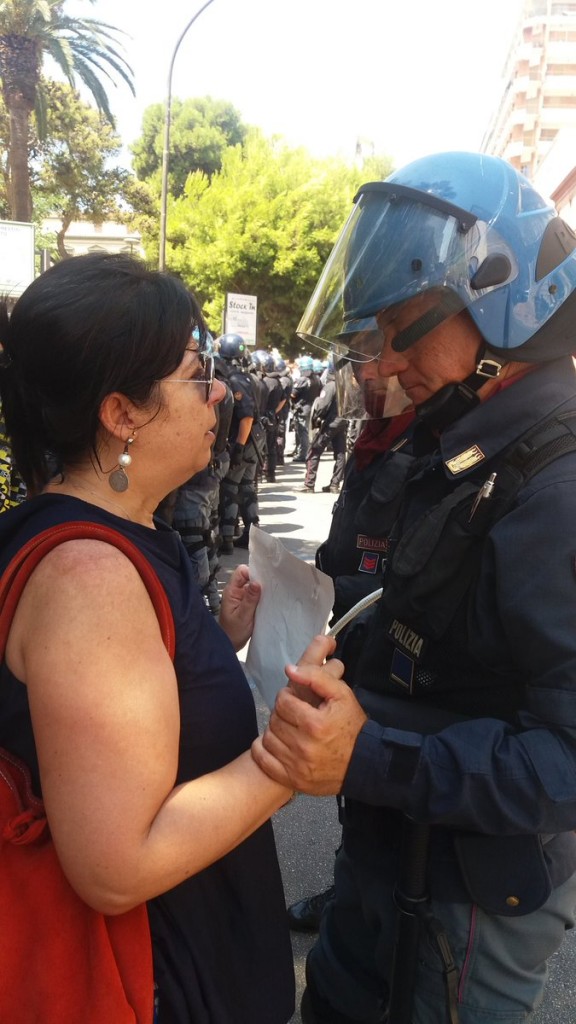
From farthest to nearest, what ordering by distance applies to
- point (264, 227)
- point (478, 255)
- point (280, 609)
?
point (264, 227) < point (280, 609) < point (478, 255)

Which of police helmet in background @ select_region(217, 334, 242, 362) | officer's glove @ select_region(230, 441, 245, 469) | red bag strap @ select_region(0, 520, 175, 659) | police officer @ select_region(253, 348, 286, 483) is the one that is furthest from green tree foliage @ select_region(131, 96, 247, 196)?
red bag strap @ select_region(0, 520, 175, 659)

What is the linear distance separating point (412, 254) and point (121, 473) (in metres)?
0.68

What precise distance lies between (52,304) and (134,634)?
1.80 ft

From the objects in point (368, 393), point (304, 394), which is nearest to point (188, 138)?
point (304, 394)

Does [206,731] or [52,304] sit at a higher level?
[52,304]

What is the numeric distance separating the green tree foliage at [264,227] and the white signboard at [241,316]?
11942 millimetres

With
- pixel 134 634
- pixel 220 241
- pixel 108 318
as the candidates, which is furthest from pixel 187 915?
pixel 220 241

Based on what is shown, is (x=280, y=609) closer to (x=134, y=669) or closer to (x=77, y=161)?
(x=134, y=669)

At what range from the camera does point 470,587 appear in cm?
121

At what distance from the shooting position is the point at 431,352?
54.6 inches

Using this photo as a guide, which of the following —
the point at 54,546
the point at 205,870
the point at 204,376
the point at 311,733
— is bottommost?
the point at 205,870

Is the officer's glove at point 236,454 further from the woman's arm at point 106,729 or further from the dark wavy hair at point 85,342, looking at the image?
the woman's arm at point 106,729

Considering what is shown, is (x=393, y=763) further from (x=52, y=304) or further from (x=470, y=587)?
(x=52, y=304)

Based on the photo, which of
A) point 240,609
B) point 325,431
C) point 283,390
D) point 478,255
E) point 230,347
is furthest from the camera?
point 283,390
